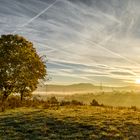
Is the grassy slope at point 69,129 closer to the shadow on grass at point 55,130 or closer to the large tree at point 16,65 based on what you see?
the shadow on grass at point 55,130

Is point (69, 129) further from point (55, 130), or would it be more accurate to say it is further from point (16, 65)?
point (16, 65)

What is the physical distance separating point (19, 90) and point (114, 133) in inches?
1127

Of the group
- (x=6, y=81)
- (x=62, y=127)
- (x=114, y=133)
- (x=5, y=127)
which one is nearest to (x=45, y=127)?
(x=62, y=127)

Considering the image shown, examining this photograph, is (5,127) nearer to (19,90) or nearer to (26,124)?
(26,124)

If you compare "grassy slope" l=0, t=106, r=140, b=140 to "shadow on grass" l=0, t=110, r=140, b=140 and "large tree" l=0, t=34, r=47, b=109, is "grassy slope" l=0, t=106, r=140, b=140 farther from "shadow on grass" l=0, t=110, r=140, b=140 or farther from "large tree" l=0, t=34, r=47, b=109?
"large tree" l=0, t=34, r=47, b=109

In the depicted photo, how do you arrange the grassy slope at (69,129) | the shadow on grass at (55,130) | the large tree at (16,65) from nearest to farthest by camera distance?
the shadow on grass at (55,130) < the grassy slope at (69,129) < the large tree at (16,65)

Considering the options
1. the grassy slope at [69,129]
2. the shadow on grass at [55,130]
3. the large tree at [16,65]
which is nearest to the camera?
the shadow on grass at [55,130]

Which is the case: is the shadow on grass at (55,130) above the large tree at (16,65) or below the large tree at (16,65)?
below

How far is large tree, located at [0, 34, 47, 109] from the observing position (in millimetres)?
51031

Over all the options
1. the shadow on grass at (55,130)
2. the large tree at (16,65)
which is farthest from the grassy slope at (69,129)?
the large tree at (16,65)

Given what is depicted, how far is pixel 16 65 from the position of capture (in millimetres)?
51438

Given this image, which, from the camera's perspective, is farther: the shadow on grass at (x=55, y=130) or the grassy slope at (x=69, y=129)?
the grassy slope at (x=69, y=129)

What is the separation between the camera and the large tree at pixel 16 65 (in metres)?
51.0

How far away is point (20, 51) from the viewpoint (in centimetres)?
5216
